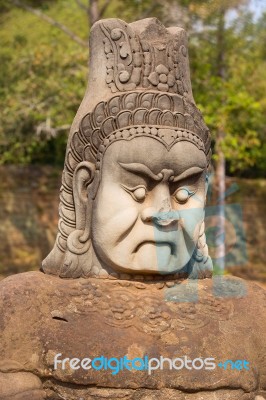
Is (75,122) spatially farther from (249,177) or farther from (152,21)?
(249,177)

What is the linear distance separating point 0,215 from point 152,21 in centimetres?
818

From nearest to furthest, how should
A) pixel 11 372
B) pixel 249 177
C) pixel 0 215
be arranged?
pixel 11 372 → pixel 0 215 → pixel 249 177

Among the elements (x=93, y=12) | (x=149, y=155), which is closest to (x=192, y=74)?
(x=93, y=12)

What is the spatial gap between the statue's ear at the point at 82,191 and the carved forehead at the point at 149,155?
12 centimetres

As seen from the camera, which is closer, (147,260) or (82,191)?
(147,260)

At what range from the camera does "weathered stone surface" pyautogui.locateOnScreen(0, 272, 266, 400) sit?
319 cm

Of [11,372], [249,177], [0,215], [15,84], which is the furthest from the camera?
[249,177]

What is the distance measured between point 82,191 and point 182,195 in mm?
523

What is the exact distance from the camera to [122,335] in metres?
3.27

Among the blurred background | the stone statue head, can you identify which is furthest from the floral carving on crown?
the blurred background

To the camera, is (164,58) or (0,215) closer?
(164,58)

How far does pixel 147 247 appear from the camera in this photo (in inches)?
136

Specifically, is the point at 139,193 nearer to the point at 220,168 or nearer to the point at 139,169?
the point at 139,169

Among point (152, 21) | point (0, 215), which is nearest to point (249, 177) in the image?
point (0, 215)
